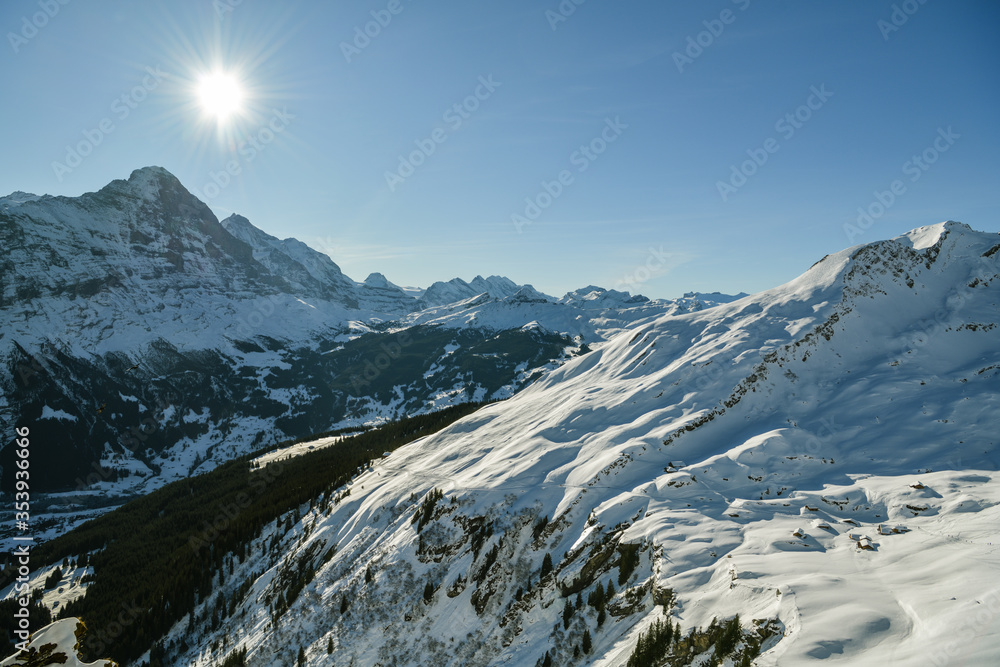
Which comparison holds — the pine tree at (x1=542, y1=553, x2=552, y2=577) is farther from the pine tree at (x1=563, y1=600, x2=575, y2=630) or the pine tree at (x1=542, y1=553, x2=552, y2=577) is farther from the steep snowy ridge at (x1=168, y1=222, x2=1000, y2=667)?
the pine tree at (x1=563, y1=600, x2=575, y2=630)

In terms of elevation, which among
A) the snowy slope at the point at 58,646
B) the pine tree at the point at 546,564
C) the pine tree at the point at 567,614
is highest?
the snowy slope at the point at 58,646

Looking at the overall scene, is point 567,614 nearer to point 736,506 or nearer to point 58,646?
point 736,506

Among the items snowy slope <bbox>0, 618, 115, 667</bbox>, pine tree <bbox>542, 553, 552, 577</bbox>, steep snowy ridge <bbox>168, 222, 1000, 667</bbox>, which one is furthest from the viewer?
pine tree <bbox>542, 553, 552, 577</bbox>

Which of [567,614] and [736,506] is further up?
[736,506]

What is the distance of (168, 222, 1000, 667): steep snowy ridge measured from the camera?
13008 millimetres

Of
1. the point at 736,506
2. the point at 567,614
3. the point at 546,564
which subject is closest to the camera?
the point at 567,614

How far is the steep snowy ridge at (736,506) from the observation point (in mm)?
13008

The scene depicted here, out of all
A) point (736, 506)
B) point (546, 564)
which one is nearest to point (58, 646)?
point (546, 564)

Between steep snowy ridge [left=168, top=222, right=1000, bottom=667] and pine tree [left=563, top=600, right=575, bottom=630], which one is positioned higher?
steep snowy ridge [left=168, top=222, right=1000, bottom=667]

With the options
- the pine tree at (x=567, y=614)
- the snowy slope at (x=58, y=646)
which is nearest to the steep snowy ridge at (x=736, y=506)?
the pine tree at (x=567, y=614)

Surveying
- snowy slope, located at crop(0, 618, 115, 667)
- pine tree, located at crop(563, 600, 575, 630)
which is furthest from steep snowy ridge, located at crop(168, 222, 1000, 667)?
snowy slope, located at crop(0, 618, 115, 667)

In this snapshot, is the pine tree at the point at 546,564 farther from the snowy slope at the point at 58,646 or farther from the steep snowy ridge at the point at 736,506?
the snowy slope at the point at 58,646

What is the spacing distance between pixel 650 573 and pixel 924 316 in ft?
107

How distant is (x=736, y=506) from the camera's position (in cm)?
2000
